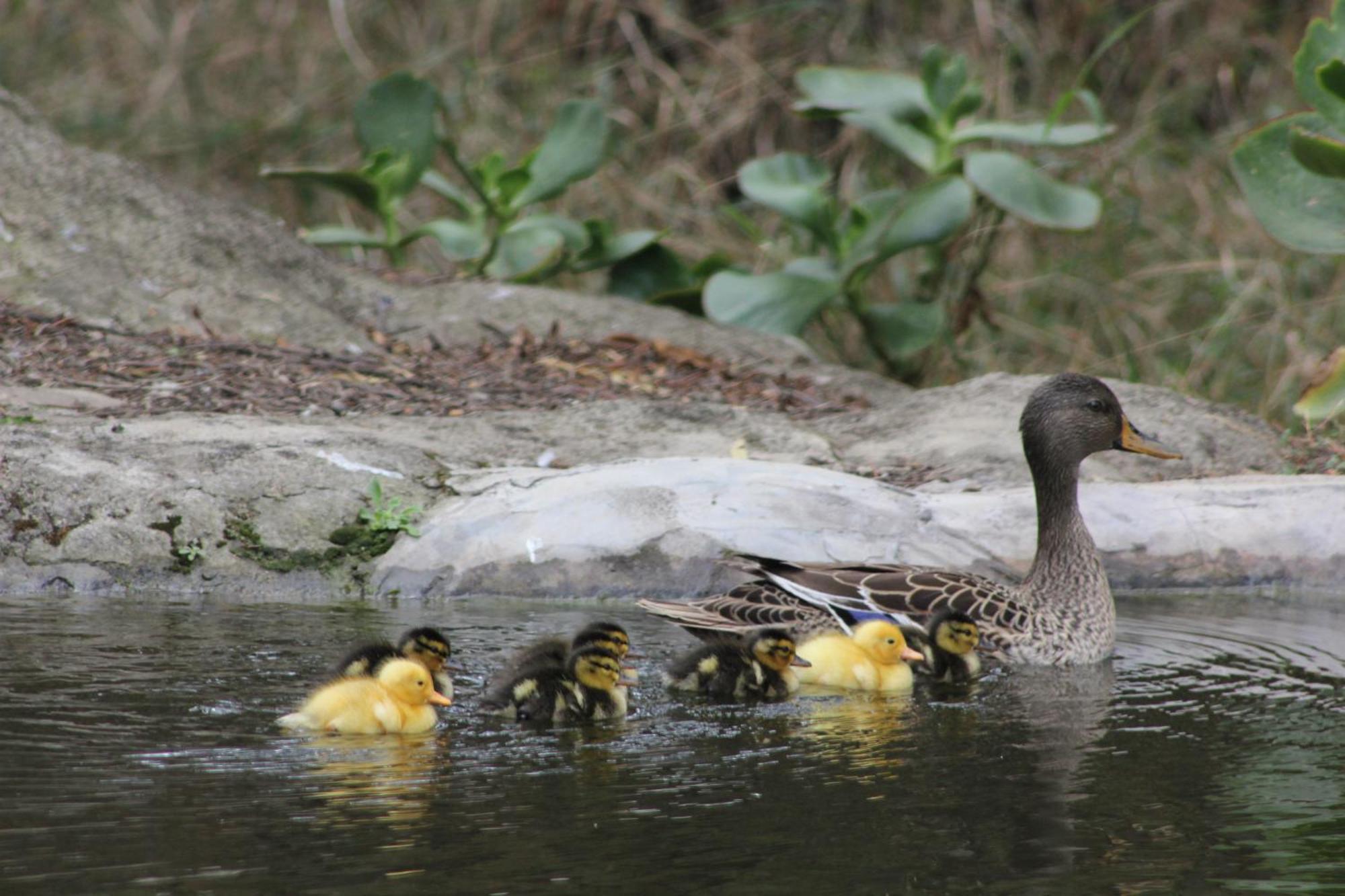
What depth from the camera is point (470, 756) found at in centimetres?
408

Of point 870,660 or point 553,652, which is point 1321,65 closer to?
point 870,660

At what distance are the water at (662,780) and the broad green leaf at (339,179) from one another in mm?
4344

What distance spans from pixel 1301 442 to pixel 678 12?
283 inches

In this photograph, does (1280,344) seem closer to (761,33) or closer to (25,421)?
(761,33)

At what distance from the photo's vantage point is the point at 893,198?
32.0 feet

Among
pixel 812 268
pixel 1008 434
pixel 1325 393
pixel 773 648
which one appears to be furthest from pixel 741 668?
pixel 812 268

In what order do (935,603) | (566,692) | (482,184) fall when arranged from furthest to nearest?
(482,184) → (935,603) → (566,692)

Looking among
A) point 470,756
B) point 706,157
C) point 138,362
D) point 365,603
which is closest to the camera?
point 470,756

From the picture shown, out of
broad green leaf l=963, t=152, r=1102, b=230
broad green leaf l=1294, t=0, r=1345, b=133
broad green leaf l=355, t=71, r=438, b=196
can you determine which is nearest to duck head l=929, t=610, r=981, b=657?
broad green leaf l=1294, t=0, r=1345, b=133

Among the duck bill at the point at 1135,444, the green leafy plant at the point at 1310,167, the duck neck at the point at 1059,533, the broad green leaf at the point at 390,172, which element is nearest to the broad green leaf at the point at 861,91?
the broad green leaf at the point at 390,172

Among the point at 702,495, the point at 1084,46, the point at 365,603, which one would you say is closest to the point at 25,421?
the point at 365,603

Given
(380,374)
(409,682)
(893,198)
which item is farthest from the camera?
(893,198)

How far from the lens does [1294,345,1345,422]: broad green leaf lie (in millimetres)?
6898

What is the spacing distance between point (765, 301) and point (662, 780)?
19.0ft
